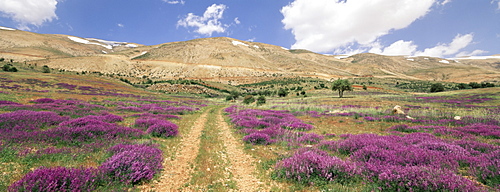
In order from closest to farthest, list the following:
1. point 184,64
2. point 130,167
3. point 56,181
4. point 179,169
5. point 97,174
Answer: point 56,181
point 97,174
point 130,167
point 179,169
point 184,64

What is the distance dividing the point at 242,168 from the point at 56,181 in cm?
518

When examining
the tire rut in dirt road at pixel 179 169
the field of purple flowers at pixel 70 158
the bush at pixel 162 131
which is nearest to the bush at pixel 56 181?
the field of purple flowers at pixel 70 158

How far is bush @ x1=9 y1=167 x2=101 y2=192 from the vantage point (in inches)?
152

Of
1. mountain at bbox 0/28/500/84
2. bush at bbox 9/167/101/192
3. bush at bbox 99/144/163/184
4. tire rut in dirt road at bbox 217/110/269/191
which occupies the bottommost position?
tire rut in dirt road at bbox 217/110/269/191

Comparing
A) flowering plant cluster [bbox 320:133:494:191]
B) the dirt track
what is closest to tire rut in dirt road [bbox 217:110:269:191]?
the dirt track

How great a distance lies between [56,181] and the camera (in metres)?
3.97

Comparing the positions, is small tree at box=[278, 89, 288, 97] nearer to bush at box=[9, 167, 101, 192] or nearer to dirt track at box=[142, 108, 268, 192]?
dirt track at box=[142, 108, 268, 192]

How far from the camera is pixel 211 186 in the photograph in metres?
5.66

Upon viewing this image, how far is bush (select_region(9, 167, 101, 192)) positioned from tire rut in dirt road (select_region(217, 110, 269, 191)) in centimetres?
388

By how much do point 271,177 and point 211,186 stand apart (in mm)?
2008

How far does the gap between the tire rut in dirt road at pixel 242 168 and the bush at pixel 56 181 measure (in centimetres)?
388

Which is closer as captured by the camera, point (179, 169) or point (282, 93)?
point (179, 169)

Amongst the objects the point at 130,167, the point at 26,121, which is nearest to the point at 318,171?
the point at 130,167

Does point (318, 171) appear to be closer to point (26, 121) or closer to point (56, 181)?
point (56, 181)
